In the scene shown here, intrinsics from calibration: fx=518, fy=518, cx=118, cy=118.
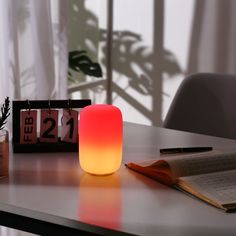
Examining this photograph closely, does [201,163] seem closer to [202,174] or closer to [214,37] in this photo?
[202,174]

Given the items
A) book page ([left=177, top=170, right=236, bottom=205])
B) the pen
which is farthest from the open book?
the pen

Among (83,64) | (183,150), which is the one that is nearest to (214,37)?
(83,64)

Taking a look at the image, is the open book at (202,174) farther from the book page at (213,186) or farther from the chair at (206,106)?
the chair at (206,106)

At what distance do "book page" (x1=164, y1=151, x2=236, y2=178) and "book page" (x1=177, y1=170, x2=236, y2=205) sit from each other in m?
0.02

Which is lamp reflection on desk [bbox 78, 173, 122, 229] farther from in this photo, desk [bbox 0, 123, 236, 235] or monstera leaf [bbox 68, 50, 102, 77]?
monstera leaf [bbox 68, 50, 102, 77]

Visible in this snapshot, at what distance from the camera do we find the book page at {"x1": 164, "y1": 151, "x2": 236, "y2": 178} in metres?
1.16

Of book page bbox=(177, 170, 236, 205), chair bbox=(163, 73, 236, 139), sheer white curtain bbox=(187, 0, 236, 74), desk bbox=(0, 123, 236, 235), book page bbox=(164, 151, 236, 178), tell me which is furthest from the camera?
sheer white curtain bbox=(187, 0, 236, 74)

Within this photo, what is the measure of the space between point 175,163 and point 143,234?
313 mm

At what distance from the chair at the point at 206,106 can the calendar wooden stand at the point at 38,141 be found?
609mm

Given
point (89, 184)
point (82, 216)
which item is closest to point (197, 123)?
point (89, 184)

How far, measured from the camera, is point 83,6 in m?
2.89

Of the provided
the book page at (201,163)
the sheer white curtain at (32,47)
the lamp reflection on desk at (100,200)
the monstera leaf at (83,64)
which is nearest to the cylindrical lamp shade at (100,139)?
the lamp reflection on desk at (100,200)

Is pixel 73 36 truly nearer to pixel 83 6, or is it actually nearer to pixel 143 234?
pixel 83 6

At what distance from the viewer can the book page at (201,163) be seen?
1162 millimetres
